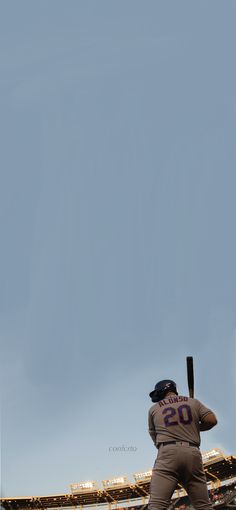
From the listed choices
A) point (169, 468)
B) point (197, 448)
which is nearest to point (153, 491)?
point (169, 468)

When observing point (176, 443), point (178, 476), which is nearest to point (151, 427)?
point (176, 443)

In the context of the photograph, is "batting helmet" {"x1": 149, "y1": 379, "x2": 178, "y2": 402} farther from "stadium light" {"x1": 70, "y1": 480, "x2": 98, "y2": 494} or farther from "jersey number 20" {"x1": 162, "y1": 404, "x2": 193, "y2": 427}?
"stadium light" {"x1": 70, "y1": 480, "x2": 98, "y2": 494}

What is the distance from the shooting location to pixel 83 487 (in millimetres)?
A: 63656

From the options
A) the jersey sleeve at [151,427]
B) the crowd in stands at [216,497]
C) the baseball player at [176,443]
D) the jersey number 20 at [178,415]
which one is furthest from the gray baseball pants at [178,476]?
the crowd in stands at [216,497]

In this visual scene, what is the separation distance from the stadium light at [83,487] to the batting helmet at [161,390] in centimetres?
6294

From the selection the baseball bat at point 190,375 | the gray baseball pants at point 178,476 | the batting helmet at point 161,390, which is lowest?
the gray baseball pants at point 178,476

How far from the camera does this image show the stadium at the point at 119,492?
2234 inches

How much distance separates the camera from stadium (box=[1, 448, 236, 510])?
56750 mm

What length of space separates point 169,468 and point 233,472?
5867 cm

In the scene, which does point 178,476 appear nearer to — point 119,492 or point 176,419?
point 176,419

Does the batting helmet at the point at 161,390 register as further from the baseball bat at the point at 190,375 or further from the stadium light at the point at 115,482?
the stadium light at the point at 115,482

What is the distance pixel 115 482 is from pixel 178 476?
6222 cm

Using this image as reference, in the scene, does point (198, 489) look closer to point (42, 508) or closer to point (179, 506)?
point (179, 506)

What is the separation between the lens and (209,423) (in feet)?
18.8
